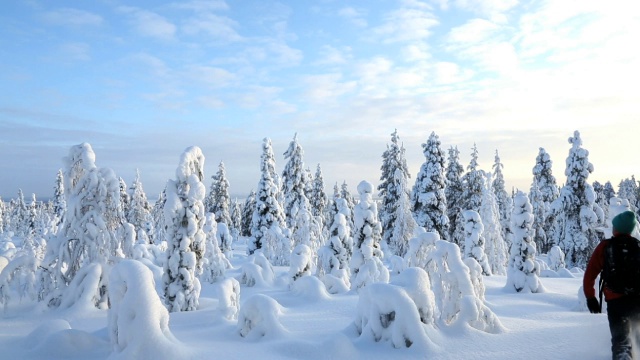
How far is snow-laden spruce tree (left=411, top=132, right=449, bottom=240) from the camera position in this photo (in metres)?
31.6

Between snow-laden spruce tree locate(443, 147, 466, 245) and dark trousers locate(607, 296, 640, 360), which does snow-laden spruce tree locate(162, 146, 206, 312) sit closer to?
dark trousers locate(607, 296, 640, 360)

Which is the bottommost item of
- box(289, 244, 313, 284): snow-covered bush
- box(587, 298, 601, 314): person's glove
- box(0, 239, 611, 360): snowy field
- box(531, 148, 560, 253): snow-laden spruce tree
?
box(289, 244, 313, 284): snow-covered bush

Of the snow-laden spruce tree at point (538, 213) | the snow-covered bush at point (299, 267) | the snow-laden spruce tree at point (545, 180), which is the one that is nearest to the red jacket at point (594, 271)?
the snow-covered bush at point (299, 267)

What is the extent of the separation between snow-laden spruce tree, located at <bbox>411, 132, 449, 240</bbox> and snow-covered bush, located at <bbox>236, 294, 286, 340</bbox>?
24.9m

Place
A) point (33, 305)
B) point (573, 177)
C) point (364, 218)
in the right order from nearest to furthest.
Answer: point (33, 305)
point (364, 218)
point (573, 177)

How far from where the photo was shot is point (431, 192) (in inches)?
1244

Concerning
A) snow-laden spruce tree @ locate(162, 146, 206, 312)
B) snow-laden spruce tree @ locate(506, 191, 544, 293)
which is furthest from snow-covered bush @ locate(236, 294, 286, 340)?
snow-laden spruce tree @ locate(506, 191, 544, 293)

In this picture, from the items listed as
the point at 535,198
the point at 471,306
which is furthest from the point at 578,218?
the point at 471,306

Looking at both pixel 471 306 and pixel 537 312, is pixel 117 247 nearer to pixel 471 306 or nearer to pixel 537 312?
pixel 471 306

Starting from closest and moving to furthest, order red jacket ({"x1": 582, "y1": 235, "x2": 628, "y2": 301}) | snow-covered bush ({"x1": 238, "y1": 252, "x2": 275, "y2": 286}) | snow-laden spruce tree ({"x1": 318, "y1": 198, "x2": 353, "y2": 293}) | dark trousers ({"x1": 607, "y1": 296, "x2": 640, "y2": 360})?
dark trousers ({"x1": 607, "y1": 296, "x2": 640, "y2": 360})
red jacket ({"x1": 582, "y1": 235, "x2": 628, "y2": 301})
snow-covered bush ({"x1": 238, "y1": 252, "x2": 275, "y2": 286})
snow-laden spruce tree ({"x1": 318, "y1": 198, "x2": 353, "y2": 293})

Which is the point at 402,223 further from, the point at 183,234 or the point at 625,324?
the point at 625,324

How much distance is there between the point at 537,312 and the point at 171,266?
38.1ft

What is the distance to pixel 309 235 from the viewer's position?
114ft

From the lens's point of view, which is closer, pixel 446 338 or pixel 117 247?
pixel 446 338
